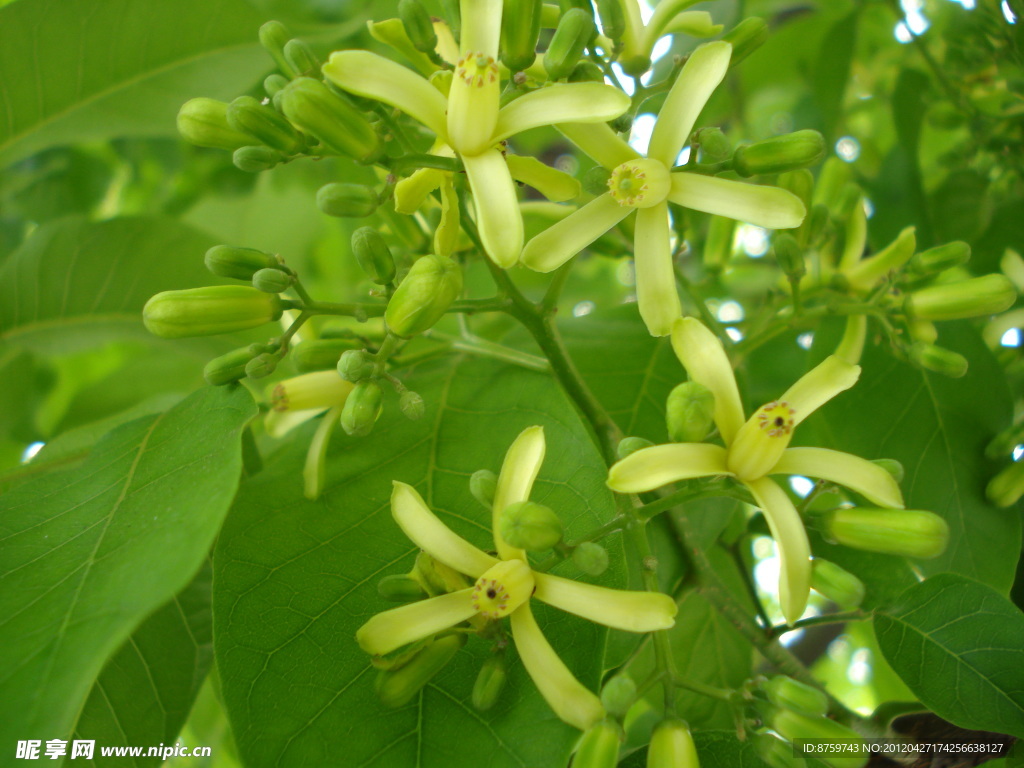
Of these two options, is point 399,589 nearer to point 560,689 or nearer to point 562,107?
point 560,689

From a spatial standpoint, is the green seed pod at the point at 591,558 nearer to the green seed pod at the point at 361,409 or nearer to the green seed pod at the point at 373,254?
the green seed pod at the point at 361,409

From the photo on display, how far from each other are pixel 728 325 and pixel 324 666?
1257 millimetres

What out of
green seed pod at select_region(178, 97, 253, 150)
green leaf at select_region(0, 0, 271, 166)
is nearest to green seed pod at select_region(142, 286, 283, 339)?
green seed pod at select_region(178, 97, 253, 150)

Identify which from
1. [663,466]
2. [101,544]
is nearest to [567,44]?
[663,466]

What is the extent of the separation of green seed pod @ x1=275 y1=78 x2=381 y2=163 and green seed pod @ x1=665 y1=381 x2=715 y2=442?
0.61 meters

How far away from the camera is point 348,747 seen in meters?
1.09

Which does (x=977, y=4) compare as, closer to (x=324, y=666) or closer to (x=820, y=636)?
(x=820, y=636)

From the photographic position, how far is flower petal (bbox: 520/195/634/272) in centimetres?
123

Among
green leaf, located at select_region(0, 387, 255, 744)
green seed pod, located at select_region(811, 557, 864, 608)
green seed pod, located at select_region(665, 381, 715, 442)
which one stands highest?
green leaf, located at select_region(0, 387, 255, 744)

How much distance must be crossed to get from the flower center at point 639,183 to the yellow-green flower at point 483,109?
100 millimetres

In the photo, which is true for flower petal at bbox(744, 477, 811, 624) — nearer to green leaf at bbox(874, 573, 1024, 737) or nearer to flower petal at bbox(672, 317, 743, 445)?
flower petal at bbox(672, 317, 743, 445)

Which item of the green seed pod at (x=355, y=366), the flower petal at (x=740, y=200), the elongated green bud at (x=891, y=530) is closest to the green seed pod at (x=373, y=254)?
the green seed pod at (x=355, y=366)

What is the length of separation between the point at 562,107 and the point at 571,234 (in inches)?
7.4

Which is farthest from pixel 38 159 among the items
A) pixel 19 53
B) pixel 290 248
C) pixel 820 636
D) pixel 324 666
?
pixel 820 636
